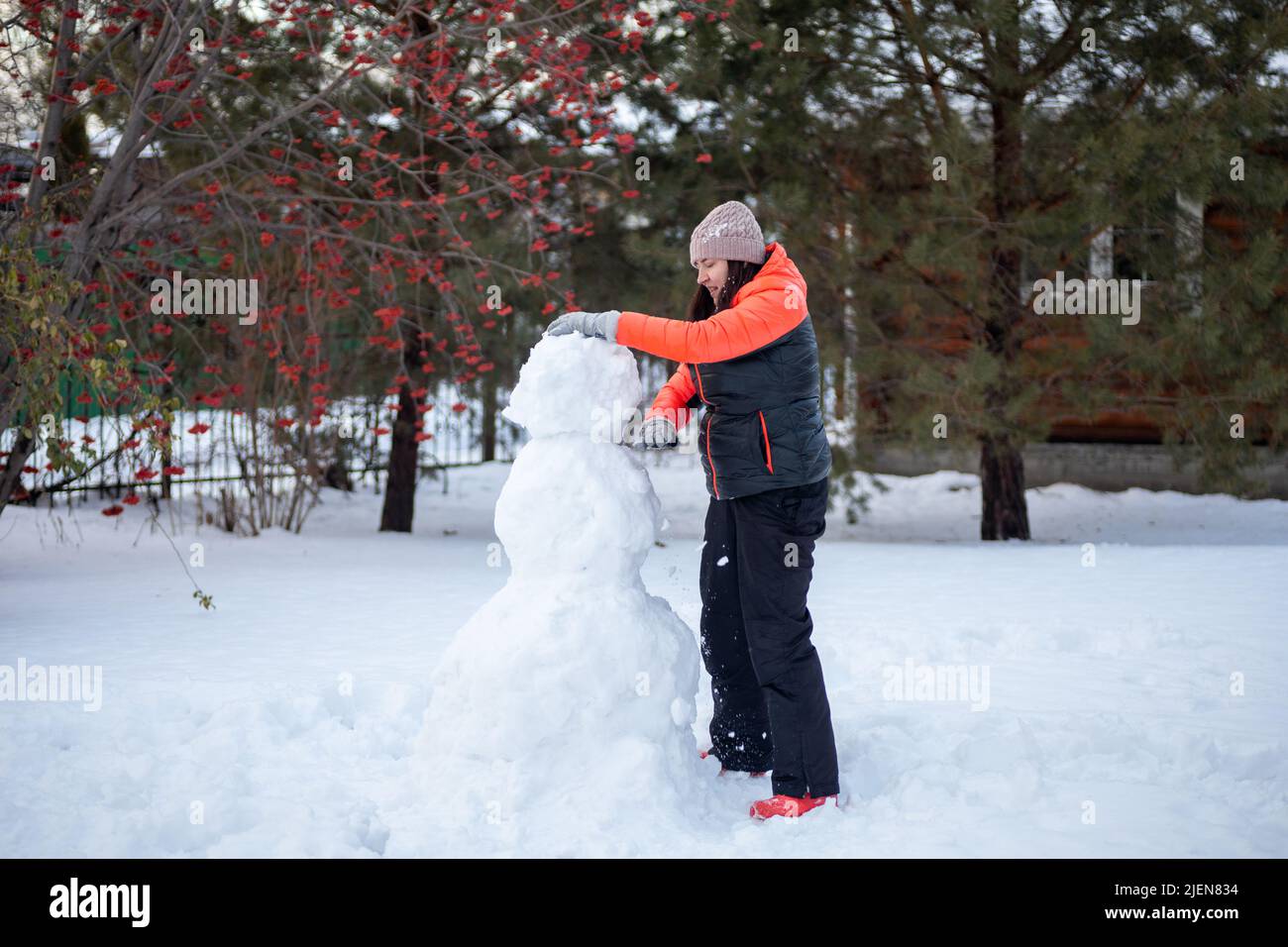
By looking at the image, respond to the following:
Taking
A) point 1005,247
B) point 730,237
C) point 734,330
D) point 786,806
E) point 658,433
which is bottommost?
point 786,806

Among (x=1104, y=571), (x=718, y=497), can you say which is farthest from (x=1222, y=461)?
(x=718, y=497)

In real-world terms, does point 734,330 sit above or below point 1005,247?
below

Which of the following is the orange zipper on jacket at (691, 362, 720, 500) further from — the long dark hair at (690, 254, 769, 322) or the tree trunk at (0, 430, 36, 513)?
the tree trunk at (0, 430, 36, 513)

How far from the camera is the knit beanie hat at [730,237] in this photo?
11.1 feet

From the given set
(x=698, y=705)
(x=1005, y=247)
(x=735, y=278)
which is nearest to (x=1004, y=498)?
(x=1005, y=247)

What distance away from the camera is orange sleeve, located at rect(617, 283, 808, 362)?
3.21m

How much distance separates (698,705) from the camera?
443 centimetres

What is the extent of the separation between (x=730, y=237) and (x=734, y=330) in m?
0.35

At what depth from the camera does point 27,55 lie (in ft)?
22.2

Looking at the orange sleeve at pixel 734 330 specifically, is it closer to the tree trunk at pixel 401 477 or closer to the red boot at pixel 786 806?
the red boot at pixel 786 806

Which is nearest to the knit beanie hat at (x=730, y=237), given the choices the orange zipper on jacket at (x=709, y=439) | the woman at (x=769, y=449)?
the woman at (x=769, y=449)

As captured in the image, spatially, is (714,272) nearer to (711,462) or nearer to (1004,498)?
(711,462)

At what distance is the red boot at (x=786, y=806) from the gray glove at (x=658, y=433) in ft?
3.49

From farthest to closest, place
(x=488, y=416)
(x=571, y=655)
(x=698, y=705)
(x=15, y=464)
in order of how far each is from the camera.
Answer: (x=488, y=416) → (x=15, y=464) → (x=698, y=705) → (x=571, y=655)
